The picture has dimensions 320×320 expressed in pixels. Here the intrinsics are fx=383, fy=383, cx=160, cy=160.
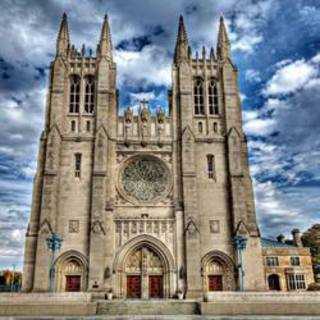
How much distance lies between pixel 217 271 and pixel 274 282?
16097 millimetres

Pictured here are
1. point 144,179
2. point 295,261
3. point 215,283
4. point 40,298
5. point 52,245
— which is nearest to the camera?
point 40,298

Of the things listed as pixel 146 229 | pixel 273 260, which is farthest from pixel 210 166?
pixel 273 260

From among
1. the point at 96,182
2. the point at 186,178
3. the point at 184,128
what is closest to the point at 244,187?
the point at 186,178

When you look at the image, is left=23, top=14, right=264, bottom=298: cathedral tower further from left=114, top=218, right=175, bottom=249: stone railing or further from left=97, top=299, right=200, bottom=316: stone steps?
left=97, top=299, right=200, bottom=316: stone steps

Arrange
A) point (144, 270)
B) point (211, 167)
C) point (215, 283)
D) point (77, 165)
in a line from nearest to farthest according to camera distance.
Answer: point (215, 283), point (144, 270), point (77, 165), point (211, 167)

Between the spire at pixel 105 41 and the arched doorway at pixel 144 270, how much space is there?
18.1 meters

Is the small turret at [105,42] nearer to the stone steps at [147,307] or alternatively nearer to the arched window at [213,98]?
the arched window at [213,98]

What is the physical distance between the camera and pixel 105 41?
37562 millimetres

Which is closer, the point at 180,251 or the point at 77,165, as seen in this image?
the point at 180,251

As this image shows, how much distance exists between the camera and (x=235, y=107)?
36062mm

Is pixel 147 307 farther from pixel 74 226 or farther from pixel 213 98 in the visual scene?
pixel 213 98

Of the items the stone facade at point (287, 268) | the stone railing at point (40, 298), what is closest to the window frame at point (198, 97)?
the stone facade at point (287, 268)

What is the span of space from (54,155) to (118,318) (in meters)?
18.3

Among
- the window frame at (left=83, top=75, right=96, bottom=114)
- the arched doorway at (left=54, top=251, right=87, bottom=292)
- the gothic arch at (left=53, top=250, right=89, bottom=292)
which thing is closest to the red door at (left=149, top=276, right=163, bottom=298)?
the gothic arch at (left=53, top=250, right=89, bottom=292)
